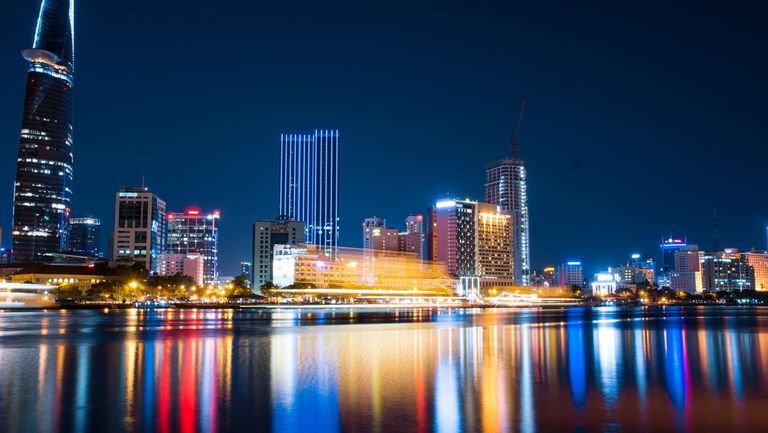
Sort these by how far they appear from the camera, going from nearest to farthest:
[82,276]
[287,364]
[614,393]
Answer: [614,393], [287,364], [82,276]

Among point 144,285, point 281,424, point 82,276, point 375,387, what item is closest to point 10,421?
point 281,424

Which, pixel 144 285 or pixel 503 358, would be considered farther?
pixel 144 285

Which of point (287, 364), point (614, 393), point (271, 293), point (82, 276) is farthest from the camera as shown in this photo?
point (271, 293)

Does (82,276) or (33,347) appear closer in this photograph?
(33,347)

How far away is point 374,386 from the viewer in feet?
73.0

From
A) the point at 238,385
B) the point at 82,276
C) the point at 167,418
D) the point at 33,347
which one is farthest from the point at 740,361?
the point at 82,276

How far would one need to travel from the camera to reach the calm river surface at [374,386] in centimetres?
1650

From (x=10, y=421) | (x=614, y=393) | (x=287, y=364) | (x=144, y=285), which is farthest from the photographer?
(x=144, y=285)

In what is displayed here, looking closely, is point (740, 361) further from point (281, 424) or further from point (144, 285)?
point (144, 285)

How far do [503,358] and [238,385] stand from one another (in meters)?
14.0

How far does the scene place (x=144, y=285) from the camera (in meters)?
134

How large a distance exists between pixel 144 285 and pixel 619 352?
11541cm

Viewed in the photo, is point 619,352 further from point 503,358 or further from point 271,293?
point 271,293

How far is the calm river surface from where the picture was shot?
650 inches
